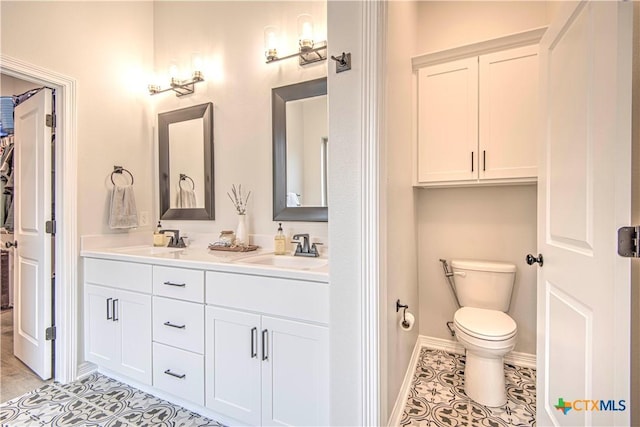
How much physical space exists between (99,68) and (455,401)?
10.6 ft

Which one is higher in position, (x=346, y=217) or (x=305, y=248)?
(x=346, y=217)

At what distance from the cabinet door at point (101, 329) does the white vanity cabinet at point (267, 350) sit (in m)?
0.84

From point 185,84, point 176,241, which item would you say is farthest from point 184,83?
point 176,241

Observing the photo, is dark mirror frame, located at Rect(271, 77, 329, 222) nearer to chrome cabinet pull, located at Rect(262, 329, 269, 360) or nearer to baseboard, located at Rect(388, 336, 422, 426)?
chrome cabinet pull, located at Rect(262, 329, 269, 360)

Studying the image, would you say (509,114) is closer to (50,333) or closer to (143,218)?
(143,218)

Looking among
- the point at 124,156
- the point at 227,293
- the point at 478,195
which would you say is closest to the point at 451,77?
the point at 478,195

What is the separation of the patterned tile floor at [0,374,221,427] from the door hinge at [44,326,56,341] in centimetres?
29

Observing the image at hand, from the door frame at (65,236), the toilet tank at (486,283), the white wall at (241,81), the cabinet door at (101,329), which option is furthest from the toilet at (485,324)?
the door frame at (65,236)

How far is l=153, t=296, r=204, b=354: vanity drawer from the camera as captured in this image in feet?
5.12

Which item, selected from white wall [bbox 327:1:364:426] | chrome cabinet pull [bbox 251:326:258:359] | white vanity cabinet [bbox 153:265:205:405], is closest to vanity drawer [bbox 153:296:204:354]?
A: white vanity cabinet [bbox 153:265:205:405]

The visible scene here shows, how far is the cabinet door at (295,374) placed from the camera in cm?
127

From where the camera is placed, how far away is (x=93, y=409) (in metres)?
1.70

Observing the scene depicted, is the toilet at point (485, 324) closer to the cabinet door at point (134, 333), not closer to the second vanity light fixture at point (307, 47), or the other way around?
the second vanity light fixture at point (307, 47)

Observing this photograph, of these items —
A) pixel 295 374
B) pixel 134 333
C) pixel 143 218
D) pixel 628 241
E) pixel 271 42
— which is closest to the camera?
pixel 628 241
